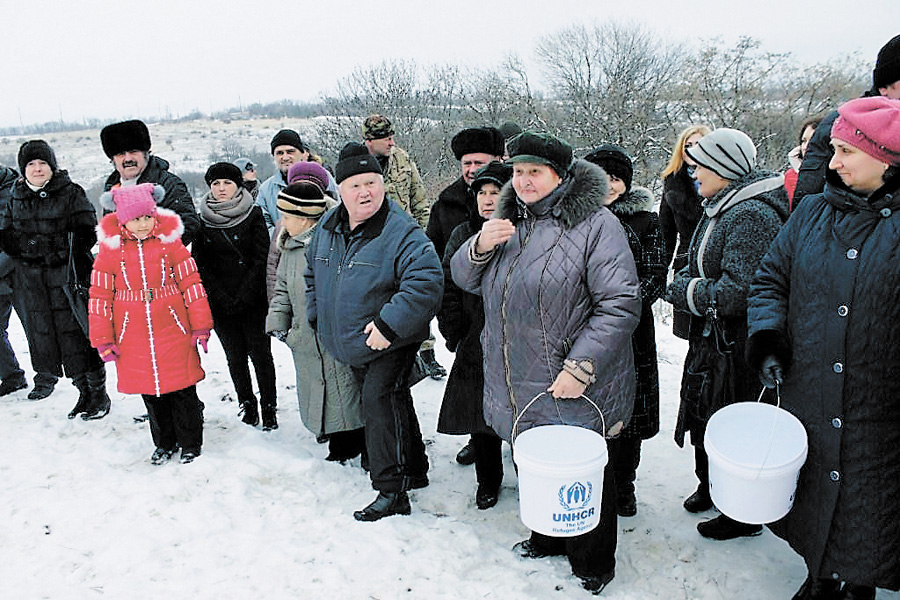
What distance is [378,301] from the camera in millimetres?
3600

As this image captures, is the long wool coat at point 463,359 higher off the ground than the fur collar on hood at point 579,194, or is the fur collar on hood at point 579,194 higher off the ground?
the fur collar on hood at point 579,194

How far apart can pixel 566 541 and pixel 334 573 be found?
1138 mm

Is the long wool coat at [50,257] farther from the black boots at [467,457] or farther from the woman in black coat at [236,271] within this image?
the black boots at [467,457]

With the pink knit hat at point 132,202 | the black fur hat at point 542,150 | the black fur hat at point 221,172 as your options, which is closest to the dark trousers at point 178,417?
the pink knit hat at point 132,202

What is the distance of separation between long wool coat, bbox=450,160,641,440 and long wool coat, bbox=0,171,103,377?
3.67 meters

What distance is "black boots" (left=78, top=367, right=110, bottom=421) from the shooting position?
5.14 m

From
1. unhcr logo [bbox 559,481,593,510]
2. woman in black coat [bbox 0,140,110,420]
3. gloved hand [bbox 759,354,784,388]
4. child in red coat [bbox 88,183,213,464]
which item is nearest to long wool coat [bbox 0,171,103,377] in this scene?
woman in black coat [bbox 0,140,110,420]

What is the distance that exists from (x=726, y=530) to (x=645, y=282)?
4.53ft

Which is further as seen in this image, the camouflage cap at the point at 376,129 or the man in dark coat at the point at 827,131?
the camouflage cap at the point at 376,129

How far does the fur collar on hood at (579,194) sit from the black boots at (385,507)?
1.86 metres

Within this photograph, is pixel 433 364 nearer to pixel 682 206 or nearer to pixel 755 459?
pixel 682 206

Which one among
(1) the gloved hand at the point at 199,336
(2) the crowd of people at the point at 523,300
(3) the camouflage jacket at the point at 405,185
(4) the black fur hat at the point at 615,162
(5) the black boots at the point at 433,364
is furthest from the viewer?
(5) the black boots at the point at 433,364

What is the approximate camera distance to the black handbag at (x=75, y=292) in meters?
5.02

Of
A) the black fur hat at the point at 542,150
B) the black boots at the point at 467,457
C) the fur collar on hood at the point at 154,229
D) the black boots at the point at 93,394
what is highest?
the black fur hat at the point at 542,150
